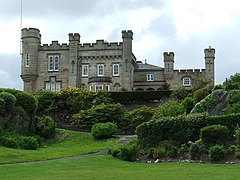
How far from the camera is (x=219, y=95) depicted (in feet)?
121

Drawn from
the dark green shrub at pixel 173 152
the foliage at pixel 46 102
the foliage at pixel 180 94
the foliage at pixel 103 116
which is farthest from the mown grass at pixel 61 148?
the foliage at pixel 180 94

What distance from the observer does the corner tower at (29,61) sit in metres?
71.2

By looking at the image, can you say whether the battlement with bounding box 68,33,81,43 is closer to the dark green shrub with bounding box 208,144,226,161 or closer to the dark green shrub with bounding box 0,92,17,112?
the dark green shrub with bounding box 0,92,17,112

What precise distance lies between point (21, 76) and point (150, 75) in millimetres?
19496

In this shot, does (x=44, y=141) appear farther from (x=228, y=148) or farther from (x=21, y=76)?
(x=21, y=76)

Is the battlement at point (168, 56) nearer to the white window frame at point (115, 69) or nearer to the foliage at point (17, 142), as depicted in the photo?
the white window frame at point (115, 69)

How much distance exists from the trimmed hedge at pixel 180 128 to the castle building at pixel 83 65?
133ft

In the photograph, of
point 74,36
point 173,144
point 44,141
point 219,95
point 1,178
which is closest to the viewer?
point 1,178

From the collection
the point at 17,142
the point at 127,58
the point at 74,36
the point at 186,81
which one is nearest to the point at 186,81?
the point at 186,81

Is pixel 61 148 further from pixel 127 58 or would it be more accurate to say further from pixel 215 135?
pixel 127 58

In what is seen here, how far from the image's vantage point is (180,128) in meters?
27.8

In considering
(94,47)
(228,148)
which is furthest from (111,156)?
(94,47)

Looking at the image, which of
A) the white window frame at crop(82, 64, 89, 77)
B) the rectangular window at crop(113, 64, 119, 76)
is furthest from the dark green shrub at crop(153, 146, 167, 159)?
the white window frame at crop(82, 64, 89, 77)

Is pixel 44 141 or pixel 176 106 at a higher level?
pixel 176 106
